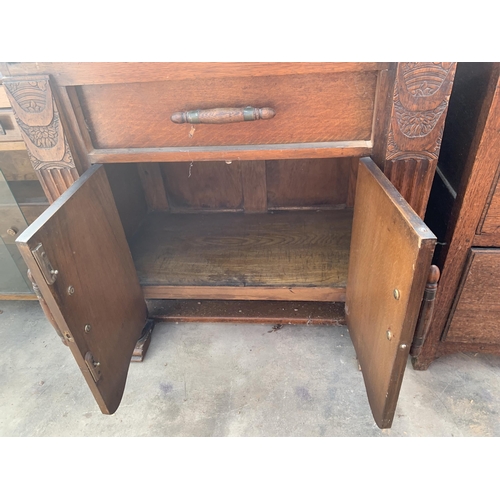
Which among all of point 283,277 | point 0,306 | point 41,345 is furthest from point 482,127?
point 0,306

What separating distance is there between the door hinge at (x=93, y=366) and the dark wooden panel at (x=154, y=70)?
47 cm

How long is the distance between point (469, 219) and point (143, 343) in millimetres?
826

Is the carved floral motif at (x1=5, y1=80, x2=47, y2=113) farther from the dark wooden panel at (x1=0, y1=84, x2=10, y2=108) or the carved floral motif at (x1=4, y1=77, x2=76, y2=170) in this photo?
the dark wooden panel at (x1=0, y1=84, x2=10, y2=108)

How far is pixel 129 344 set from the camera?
32.1 inches

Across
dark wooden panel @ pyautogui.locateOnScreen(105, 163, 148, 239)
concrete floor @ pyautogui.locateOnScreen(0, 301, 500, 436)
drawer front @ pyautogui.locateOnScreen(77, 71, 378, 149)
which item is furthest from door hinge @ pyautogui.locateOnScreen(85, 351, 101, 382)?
dark wooden panel @ pyautogui.locateOnScreen(105, 163, 148, 239)

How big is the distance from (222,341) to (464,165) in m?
0.72

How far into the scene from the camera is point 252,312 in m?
1.06

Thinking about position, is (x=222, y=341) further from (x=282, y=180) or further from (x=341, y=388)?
(x=282, y=180)

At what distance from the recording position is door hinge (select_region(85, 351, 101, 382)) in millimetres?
615

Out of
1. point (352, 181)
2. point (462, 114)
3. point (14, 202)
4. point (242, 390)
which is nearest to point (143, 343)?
point (242, 390)

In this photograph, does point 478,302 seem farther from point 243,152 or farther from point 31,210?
point 31,210

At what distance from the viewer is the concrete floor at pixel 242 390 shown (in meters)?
0.83

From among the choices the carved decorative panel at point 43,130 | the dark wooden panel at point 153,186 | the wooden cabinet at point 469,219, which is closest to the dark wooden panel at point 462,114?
the wooden cabinet at point 469,219

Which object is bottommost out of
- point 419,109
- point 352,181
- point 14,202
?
point 352,181
